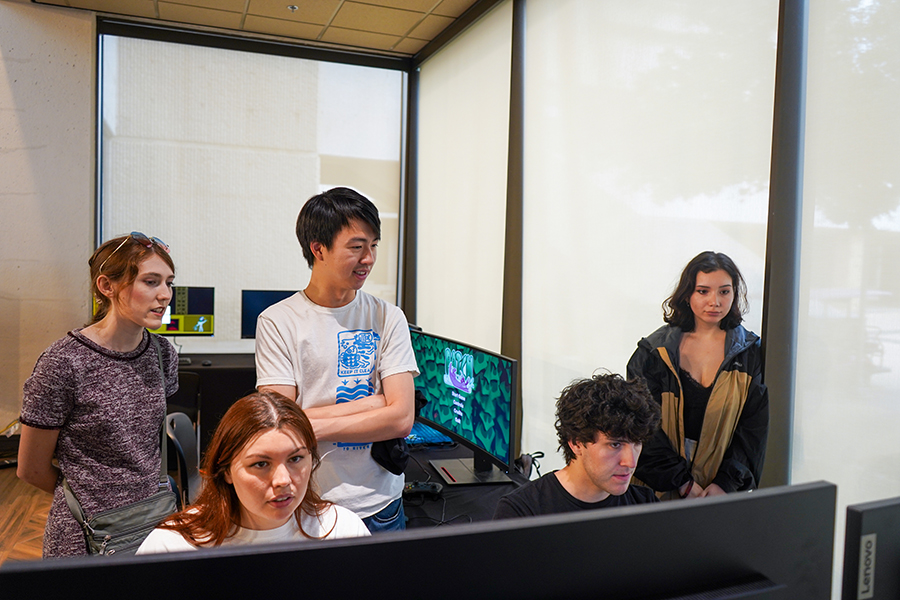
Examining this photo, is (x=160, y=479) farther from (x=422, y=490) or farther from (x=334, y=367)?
(x=422, y=490)

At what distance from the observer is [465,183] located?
4.18 meters

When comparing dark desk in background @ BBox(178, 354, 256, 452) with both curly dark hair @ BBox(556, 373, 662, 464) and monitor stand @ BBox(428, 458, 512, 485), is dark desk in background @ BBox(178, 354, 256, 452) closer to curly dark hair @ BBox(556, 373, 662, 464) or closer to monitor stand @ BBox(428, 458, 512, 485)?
monitor stand @ BBox(428, 458, 512, 485)

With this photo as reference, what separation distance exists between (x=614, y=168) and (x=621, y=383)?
1411mm

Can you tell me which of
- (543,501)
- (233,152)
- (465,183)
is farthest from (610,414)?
(233,152)

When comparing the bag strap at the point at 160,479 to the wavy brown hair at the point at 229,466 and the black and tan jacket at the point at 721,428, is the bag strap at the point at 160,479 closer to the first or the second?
the wavy brown hair at the point at 229,466

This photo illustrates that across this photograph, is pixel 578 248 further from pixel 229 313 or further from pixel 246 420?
pixel 229 313

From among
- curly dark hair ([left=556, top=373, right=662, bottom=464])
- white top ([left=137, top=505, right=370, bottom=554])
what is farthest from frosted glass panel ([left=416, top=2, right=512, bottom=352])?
white top ([left=137, top=505, right=370, bottom=554])

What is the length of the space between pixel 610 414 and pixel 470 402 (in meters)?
0.85

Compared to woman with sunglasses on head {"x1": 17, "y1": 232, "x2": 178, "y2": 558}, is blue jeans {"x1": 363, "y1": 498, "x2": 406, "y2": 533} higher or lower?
lower

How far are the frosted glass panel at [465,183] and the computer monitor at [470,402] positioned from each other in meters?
1.20

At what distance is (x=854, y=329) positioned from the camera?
1.74 metres

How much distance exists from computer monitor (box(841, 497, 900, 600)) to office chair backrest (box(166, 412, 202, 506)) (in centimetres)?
230

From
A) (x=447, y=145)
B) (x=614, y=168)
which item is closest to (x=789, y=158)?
(x=614, y=168)

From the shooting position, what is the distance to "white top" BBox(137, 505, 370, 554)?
3.59ft
